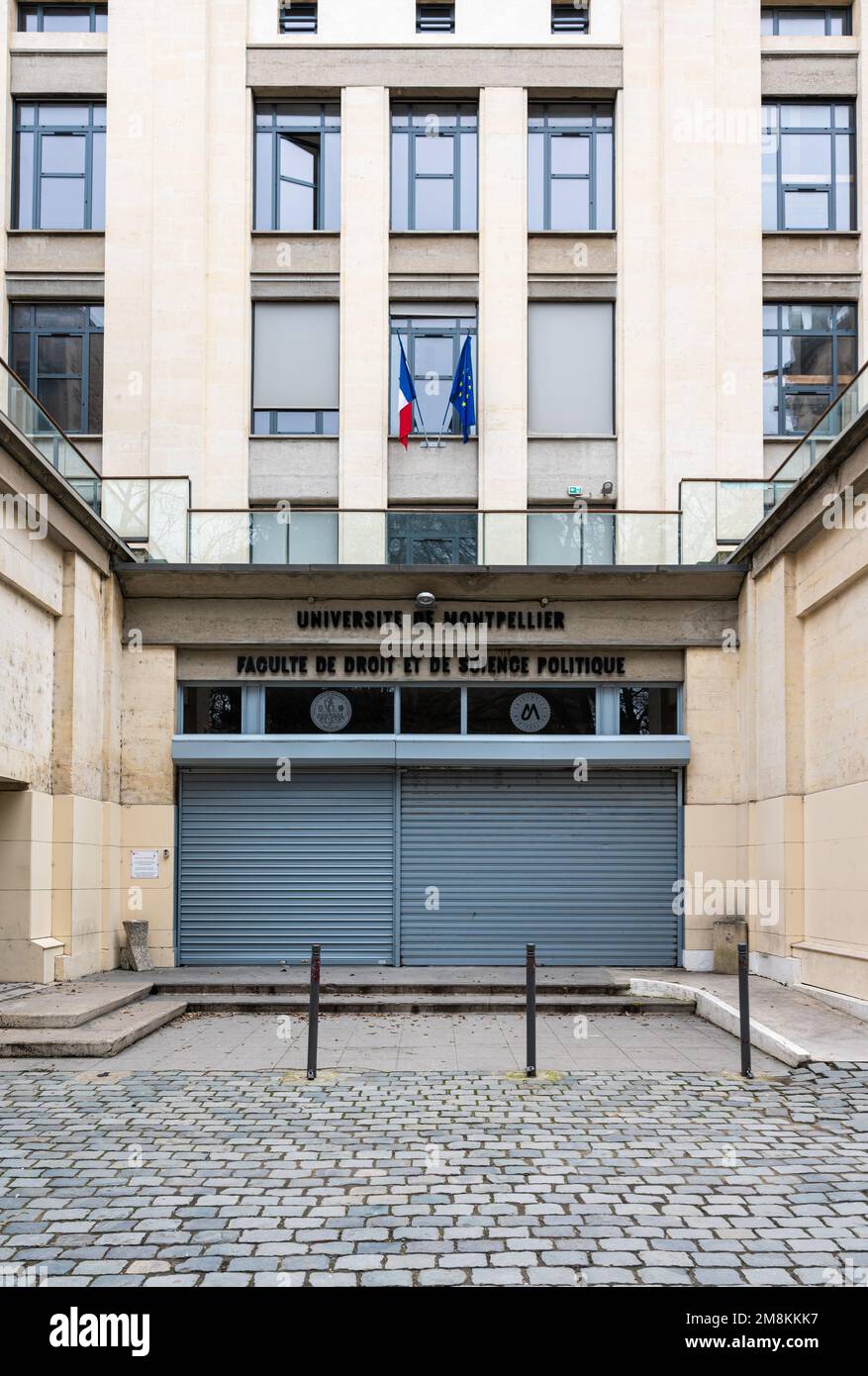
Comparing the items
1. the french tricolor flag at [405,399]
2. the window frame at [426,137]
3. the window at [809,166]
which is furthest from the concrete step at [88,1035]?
the window at [809,166]

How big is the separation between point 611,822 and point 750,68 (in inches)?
499

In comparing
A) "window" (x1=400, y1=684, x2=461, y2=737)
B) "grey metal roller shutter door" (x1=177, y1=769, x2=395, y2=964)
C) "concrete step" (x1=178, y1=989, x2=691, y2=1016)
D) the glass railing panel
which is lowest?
"concrete step" (x1=178, y1=989, x2=691, y2=1016)

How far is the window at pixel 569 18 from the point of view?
826 inches

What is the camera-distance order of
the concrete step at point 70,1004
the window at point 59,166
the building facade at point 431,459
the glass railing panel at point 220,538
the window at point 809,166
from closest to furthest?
the concrete step at point 70,1004, the building facade at point 431,459, the glass railing panel at point 220,538, the window at point 809,166, the window at point 59,166

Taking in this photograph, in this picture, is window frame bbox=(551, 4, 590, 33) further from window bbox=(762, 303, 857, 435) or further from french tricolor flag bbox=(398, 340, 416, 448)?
french tricolor flag bbox=(398, 340, 416, 448)

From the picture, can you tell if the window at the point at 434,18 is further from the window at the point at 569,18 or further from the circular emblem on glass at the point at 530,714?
the circular emblem on glass at the point at 530,714

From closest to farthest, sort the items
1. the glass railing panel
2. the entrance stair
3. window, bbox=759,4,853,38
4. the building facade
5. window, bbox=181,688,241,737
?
the entrance stair < the building facade < the glass railing panel < window, bbox=181,688,241,737 < window, bbox=759,4,853,38

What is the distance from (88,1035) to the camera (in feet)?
38.7

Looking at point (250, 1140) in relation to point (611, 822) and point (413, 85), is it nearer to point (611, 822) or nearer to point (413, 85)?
point (611, 822)

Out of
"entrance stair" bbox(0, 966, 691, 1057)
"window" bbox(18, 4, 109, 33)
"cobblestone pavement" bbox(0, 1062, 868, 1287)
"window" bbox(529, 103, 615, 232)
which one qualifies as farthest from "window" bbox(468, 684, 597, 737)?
"window" bbox(18, 4, 109, 33)

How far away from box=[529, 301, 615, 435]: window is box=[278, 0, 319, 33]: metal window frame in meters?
6.40

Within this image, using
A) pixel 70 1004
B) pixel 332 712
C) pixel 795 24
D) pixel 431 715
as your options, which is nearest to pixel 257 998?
pixel 70 1004

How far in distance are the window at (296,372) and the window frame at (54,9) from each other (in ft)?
19.8

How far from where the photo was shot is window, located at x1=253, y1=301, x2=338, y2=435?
66.4 feet
